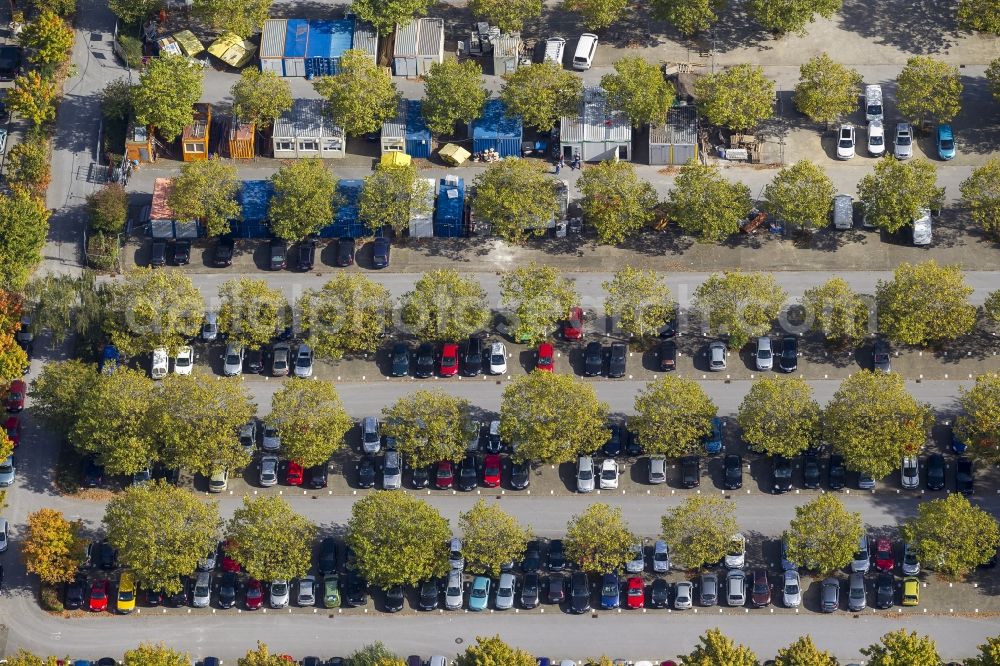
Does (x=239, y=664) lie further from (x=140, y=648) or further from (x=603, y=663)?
(x=603, y=663)

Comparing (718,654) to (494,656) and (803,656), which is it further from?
(494,656)

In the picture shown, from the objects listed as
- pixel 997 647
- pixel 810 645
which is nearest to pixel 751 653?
pixel 810 645

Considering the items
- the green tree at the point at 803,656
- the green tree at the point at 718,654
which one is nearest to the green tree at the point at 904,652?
the green tree at the point at 803,656

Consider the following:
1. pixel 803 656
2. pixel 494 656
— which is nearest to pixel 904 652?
pixel 803 656

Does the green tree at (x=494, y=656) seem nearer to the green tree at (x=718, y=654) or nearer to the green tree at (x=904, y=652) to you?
the green tree at (x=718, y=654)

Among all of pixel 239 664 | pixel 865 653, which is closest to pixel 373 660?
pixel 239 664

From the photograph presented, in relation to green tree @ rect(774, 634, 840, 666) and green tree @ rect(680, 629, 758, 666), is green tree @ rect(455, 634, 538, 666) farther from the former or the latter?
green tree @ rect(774, 634, 840, 666)
